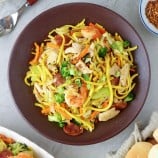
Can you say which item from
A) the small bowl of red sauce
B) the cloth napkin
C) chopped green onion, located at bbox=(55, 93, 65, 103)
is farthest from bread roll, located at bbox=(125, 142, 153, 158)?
the small bowl of red sauce

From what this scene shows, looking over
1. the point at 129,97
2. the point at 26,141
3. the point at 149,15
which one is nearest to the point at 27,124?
the point at 26,141

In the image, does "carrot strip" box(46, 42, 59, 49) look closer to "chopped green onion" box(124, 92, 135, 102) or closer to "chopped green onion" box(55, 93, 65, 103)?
"chopped green onion" box(55, 93, 65, 103)

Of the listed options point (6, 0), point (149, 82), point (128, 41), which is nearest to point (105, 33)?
point (128, 41)

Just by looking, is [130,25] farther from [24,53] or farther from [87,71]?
[24,53]

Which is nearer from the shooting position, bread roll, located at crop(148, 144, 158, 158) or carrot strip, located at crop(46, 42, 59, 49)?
bread roll, located at crop(148, 144, 158, 158)

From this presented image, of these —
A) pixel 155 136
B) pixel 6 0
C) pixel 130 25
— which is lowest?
pixel 155 136

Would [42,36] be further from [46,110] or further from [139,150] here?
[139,150]
